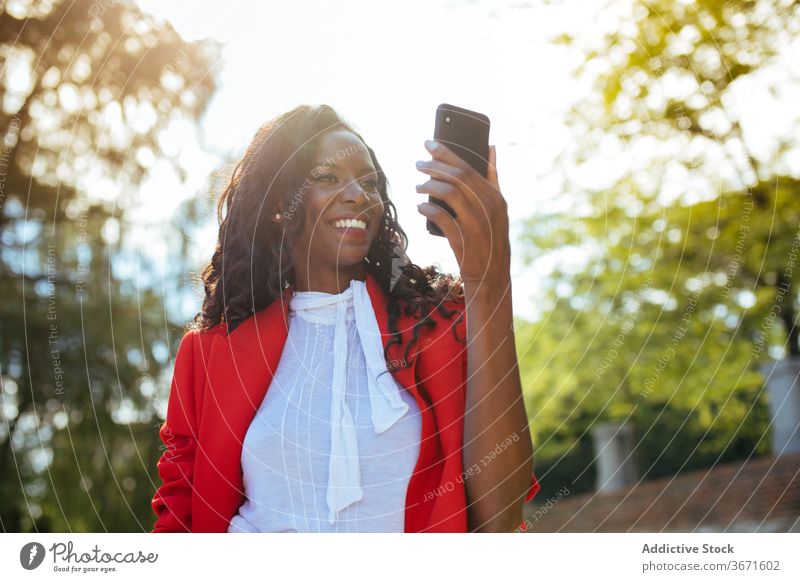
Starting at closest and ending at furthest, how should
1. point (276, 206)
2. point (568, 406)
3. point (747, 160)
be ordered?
point (276, 206) < point (747, 160) < point (568, 406)

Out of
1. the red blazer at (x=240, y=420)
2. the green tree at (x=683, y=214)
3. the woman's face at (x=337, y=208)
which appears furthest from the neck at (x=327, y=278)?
the green tree at (x=683, y=214)

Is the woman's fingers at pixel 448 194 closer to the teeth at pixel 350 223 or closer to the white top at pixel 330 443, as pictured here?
the teeth at pixel 350 223

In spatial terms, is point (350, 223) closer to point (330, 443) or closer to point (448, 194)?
point (448, 194)

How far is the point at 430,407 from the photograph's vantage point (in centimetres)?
188

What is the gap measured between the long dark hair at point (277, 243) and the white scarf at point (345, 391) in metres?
0.04

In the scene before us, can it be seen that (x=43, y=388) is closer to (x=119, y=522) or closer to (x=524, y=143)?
(x=119, y=522)

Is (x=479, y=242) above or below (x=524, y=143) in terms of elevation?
below

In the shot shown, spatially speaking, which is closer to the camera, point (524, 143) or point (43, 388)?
point (524, 143)

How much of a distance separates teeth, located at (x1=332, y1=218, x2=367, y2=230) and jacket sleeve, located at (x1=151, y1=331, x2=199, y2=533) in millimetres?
424

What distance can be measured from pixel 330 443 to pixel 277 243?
0.49 meters
